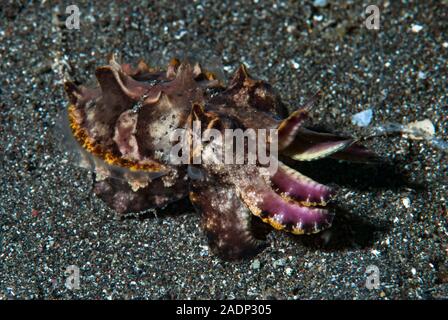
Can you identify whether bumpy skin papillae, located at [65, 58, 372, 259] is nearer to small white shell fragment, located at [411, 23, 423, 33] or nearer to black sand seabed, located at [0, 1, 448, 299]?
black sand seabed, located at [0, 1, 448, 299]

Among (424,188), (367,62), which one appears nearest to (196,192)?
(424,188)

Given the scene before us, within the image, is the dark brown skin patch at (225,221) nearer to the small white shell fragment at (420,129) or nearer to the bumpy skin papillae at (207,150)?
the bumpy skin papillae at (207,150)

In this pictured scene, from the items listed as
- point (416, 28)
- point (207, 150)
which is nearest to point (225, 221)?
point (207, 150)

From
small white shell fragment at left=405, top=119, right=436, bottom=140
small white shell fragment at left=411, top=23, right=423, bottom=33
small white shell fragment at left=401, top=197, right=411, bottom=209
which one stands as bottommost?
small white shell fragment at left=401, top=197, right=411, bottom=209

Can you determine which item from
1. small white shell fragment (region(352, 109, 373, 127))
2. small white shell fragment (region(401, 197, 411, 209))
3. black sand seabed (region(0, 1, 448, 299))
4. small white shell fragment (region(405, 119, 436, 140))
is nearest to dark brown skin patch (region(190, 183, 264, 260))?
black sand seabed (region(0, 1, 448, 299))

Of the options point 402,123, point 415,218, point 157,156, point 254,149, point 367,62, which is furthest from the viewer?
point 367,62

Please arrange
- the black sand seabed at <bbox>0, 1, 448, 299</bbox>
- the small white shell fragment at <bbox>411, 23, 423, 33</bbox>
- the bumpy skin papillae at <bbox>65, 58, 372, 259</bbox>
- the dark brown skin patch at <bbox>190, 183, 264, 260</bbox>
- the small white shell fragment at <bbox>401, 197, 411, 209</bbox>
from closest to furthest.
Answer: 1. the bumpy skin papillae at <bbox>65, 58, 372, 259</bbox>
2. the dark brown skin patch at <bbox>190, 183, 264, 260</bbox>
3. the black sand seabed at <bbox>0, 1, 448, 299</bbox>
4. the small white shell fragment at <bbox>401, 197, 411, 209</bbox>
5. the small white shell fragment at <bbox>411, 23, 423, 33</bbox>
